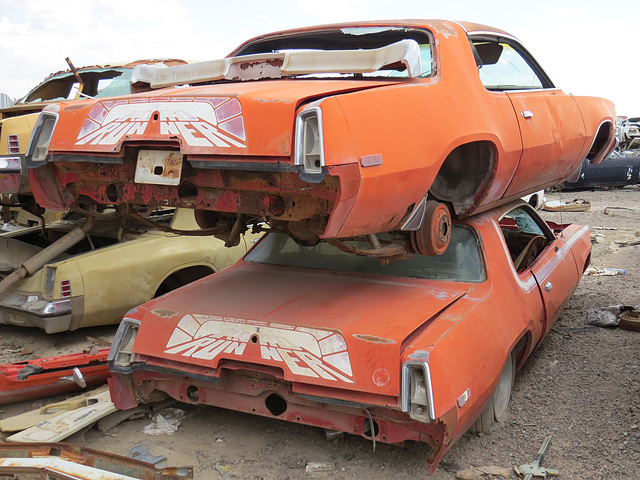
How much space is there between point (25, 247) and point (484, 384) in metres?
4.60

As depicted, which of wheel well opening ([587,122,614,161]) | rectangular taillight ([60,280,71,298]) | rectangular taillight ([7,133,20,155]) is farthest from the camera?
wheel well opening ([587,122,614,161])

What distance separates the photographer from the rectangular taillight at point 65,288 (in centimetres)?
525

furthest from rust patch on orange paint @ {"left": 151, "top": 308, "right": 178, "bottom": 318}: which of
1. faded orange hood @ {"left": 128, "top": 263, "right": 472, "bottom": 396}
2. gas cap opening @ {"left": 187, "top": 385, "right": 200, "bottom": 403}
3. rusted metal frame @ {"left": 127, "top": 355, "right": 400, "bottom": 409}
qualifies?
gas cap opening @ {"left": 187, "top": 385, "right": 200, "bottom": 403}

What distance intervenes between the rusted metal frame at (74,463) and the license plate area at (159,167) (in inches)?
51.8

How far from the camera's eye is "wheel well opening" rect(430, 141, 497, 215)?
395 centimetres

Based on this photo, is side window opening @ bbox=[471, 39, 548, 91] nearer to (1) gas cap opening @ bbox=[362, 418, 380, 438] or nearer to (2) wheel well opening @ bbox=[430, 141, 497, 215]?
(2) wheel well opening @ bbox=[430, 141, 497, 215]

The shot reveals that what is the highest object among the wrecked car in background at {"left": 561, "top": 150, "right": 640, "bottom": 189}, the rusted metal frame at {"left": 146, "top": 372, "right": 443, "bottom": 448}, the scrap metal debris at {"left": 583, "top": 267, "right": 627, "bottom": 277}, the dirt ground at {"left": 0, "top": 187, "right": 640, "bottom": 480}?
the rusted metal frame at {"left": 146, "top": 372, "right": 443, "bottom": 448}

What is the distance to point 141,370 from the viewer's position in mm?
3654

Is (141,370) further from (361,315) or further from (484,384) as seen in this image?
(484,384)

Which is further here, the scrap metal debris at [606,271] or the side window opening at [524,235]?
the scrap metal debris at [606,271]

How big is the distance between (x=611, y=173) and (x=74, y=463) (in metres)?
15.8

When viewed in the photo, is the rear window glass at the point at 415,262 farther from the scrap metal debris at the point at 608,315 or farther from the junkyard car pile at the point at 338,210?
the scrap metal debris at the point at 608,315

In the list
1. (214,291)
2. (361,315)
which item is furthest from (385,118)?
(214,291)

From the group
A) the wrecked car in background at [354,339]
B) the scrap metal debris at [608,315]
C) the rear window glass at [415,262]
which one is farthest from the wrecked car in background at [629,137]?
the rear window glass at [415,262]
